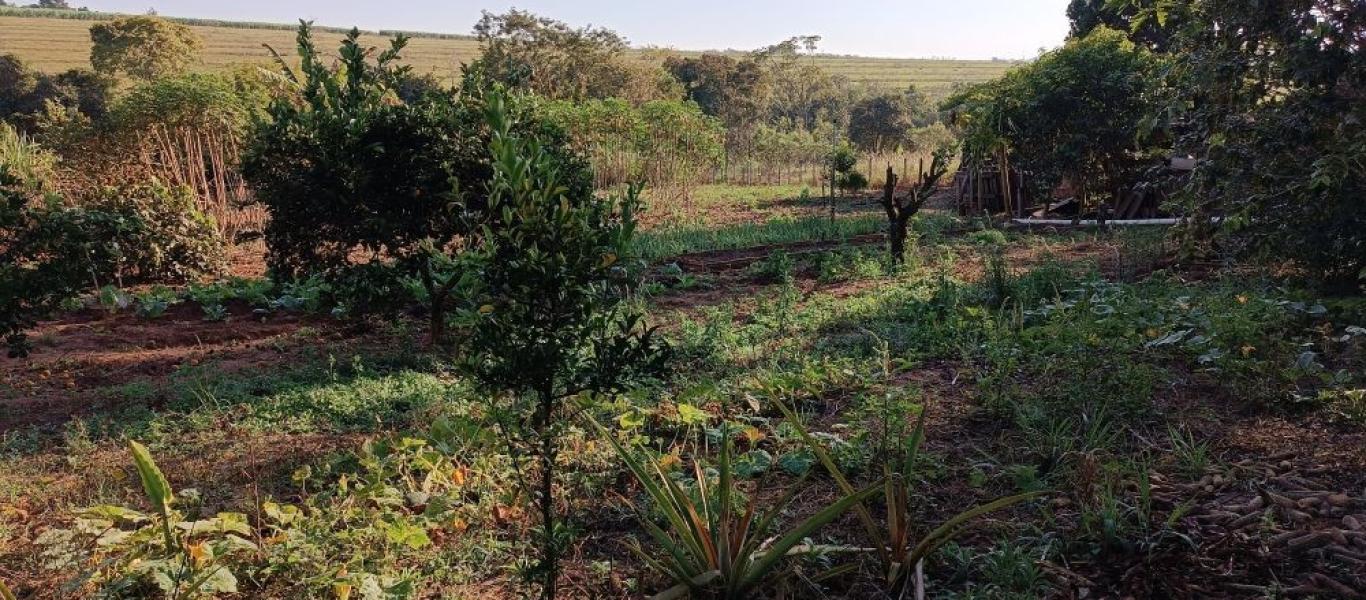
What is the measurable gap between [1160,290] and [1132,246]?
3.14 metres

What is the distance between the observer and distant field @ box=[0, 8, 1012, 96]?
1727 inches

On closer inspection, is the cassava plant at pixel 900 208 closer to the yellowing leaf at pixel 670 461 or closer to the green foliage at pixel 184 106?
the yellowing leaf at pixel 670 461

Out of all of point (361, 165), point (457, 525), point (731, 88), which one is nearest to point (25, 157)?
point (361, 165)

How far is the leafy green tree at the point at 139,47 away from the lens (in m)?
26.0

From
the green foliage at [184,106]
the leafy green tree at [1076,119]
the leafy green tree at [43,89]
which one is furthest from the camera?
the leafy green tree at [43,89]

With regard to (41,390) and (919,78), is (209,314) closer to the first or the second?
(41,390)

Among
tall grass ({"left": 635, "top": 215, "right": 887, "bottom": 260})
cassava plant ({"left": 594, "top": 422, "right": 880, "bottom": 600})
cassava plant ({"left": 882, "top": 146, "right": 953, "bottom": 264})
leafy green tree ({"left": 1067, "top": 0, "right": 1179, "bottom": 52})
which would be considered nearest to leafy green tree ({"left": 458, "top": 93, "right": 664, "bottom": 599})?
cassava plant ({"left": 594, "top": 422, "right": 880, "bottom": 600})

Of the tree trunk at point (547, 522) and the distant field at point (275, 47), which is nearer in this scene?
the tree trunk at point (547, 522)

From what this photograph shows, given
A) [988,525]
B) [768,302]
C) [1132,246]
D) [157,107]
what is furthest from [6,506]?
[1132,246]

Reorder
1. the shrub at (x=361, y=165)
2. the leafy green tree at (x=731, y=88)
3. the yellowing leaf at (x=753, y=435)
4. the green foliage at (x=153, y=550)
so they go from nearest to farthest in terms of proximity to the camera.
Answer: the green foliage at (x=153, y=550) → the yellowing leaf at (x=753, y=435) → the shrub at (x=361, y=165) → the leafy green tree at (x=731, y=88)

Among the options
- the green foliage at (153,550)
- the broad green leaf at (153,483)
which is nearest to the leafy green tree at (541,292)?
the green foliage at (153,550)

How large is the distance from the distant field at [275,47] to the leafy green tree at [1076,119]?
2440 cm

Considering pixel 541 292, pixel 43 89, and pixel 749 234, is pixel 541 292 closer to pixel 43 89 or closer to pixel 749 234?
pixel 749 234

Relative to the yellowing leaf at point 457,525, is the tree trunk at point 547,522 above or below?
above
